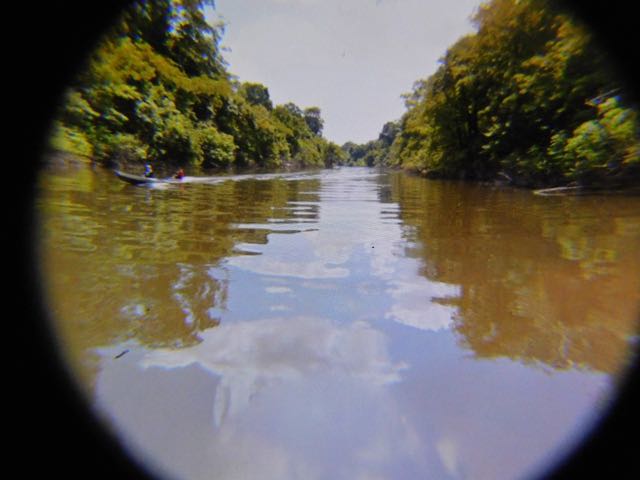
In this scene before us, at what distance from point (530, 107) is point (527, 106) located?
79cm

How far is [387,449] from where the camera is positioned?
67.6 inches

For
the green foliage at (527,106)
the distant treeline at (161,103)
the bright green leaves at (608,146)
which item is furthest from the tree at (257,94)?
the bright green leaves at (608,146)

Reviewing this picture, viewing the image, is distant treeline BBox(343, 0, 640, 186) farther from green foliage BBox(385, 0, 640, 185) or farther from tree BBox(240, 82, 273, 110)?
tree BBox(240, 82, 273, 110)

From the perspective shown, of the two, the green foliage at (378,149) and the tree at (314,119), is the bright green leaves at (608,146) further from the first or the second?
the tree at (314,119)

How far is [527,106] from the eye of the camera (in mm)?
15039

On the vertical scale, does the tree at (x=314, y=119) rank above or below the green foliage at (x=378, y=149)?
above

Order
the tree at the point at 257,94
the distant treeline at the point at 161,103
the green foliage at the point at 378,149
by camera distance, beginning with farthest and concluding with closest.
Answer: the green foliage at the point at 378,149
the tree at the point at 257,94
the distant treeline at the point at 161,103

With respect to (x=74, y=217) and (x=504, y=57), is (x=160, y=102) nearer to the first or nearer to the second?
(x=74, y=217)

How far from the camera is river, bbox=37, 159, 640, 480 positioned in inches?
68.2

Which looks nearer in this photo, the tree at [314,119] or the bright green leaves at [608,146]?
the bright green leaves at [608,146]

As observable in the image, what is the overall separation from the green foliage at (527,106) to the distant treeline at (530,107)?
0.04m

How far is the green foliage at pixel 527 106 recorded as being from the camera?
8.64m

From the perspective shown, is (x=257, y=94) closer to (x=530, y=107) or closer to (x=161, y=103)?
(x=161, y=103)

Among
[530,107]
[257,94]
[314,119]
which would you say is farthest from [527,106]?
[314,119]
